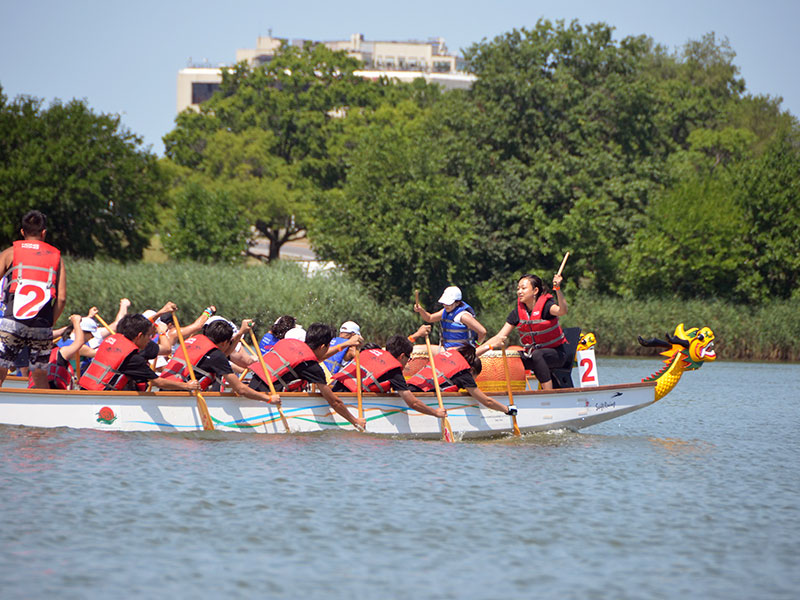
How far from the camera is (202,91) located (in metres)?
98.2

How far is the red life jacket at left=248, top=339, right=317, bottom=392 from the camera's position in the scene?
1241 centimetres

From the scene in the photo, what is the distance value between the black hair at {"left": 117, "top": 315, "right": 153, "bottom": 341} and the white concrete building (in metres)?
84.6

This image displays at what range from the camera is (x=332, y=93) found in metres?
60.1

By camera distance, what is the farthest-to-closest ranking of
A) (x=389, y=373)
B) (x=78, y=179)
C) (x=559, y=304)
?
1. (x=78, y=179)
2. (x=559, y=304)
3. (x=389, y=373)

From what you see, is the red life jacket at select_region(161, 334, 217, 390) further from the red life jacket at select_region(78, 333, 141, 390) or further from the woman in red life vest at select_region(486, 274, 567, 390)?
the woman in red life vest at select_region(486, 274, 567, 390)

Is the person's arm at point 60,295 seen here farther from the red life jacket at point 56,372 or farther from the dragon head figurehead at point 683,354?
the dragon head figurehead at point 683,354

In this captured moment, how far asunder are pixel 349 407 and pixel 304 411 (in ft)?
1.75

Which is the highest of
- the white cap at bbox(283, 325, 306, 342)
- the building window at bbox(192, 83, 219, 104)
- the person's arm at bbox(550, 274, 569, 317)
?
the building window at bbox(192, 83, 219, 104)

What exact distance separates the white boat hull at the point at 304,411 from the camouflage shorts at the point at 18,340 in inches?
19.0

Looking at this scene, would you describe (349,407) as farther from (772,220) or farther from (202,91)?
(202,91)

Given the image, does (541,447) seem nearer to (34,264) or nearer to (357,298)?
(34,264)

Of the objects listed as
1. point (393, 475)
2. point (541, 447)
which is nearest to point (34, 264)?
point (393, 475)

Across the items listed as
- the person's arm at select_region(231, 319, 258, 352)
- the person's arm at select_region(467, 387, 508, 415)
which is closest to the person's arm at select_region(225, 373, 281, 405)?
the person's arm at select_region(231, 319, 258, 352)

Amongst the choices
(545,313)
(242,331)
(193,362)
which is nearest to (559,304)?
(545,313)
